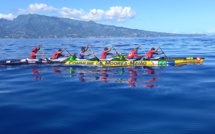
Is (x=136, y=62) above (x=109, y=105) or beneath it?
above

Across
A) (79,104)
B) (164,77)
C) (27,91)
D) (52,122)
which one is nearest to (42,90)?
(27,91)

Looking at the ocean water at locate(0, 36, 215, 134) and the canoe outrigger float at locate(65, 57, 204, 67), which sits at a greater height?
the canoe outrigger float at locate(65, 57, 204, 67)

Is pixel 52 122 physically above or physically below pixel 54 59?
below

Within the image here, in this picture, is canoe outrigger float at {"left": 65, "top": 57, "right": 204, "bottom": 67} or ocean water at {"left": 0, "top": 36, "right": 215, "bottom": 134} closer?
ocean water at {"left": 0, "top": 36, "right": 215, "bottom": 134}

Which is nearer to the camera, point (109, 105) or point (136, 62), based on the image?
point (109, 105)

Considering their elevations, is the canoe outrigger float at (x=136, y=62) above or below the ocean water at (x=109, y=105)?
above

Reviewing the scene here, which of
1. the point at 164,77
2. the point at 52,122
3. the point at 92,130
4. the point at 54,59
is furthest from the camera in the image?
the point at 54,59

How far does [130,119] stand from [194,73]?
45.9ft

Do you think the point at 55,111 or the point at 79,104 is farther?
the point at 79,104

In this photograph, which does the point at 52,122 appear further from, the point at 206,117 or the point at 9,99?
the point at 206,117

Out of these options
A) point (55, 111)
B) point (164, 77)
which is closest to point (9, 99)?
point (55, 111)

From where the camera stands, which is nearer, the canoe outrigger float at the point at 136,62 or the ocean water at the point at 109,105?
the ocean water at the point at 109,105

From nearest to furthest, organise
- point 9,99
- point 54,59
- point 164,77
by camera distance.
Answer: point 9,99 → point 164,77 → point 54,59

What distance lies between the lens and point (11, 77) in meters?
23.0
